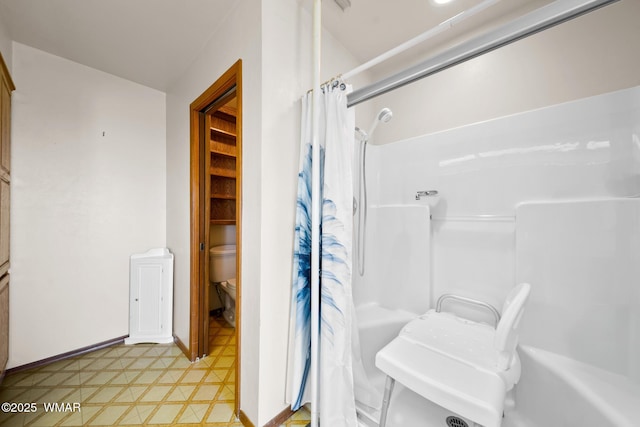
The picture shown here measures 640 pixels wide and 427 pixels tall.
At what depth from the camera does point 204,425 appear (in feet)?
4.33

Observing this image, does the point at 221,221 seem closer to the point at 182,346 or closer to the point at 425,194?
the point at 182,346

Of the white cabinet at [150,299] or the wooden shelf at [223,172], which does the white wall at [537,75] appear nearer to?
the wooden shelf at [223,172]

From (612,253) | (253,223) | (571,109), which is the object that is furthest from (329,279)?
(571,109)

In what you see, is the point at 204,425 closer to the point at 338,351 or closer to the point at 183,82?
the point at 338,351

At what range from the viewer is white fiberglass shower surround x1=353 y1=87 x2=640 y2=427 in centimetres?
110

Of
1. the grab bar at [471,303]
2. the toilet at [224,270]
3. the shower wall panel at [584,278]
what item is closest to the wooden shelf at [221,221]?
the toilet at [224,270]

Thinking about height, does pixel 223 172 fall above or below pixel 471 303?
above

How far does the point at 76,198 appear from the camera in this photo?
2010 mm

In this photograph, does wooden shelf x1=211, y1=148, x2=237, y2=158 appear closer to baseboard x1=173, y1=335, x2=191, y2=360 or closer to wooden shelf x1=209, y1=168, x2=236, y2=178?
wooden shelf x1=209, y1=168, x2=236, y2=178

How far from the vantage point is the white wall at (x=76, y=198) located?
1.80 meters

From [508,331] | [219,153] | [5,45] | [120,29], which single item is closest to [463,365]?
[508,331]

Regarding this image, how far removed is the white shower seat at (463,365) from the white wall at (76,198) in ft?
8.12

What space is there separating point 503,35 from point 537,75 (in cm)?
111

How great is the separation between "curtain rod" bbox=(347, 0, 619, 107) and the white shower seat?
3.38ft
